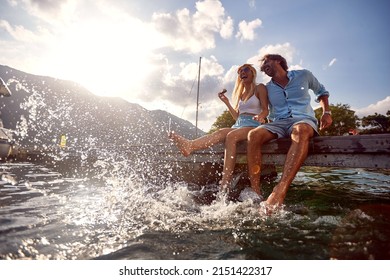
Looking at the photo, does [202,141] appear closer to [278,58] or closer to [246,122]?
[246,122]

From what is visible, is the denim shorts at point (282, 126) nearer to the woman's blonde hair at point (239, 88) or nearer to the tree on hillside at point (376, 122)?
the woman's blonde hair at point (239, 88)

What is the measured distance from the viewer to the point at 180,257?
167cm

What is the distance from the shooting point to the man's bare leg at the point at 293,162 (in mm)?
2439

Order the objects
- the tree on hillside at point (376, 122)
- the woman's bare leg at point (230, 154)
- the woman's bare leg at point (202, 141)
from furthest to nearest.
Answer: the tree on hillside at point (376, 122), the woman's bare leg at point (202, 141), the woman's bare leg at point (230, 154)

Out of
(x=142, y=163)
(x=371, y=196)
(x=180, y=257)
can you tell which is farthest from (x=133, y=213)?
(x=142, y=163)

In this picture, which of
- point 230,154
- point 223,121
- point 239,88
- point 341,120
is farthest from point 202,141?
point 341,120

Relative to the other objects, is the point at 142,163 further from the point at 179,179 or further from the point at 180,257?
the point at 180,257

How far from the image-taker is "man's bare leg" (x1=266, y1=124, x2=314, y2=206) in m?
2.44

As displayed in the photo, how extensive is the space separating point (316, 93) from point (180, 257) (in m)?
3.17

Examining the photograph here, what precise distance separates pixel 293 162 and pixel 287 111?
1.01m

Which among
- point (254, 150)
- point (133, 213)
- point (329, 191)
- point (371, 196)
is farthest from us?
point (329, 191)

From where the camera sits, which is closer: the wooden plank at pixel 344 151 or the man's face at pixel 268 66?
the wooden plank at pixel 344 151

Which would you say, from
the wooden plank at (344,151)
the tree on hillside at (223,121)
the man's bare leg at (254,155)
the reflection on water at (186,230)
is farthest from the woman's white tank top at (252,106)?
the tree on hillside at (223,121)

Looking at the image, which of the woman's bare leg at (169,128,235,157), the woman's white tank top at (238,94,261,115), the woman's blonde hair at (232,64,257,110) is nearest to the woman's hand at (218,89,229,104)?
the woman's blonde hair at (232,64,257,110)
